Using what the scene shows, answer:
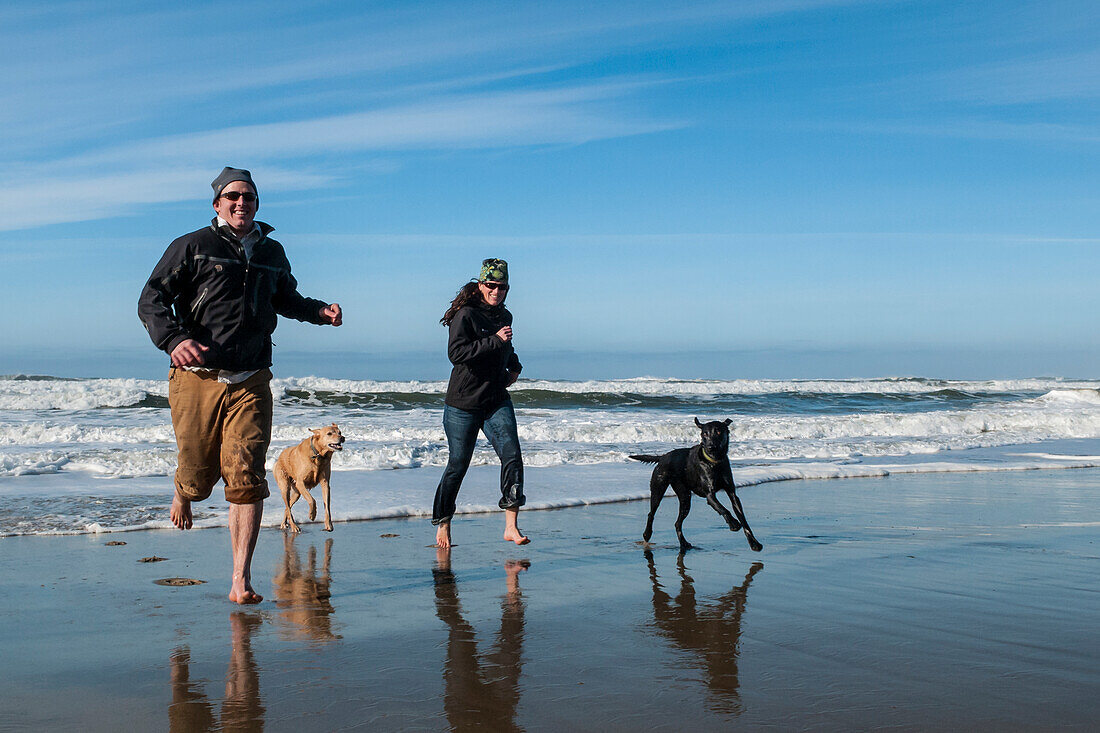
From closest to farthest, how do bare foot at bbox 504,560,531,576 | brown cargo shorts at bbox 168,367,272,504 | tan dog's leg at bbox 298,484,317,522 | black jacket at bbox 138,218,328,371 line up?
1. black jacket at bbox 138,218,328,371
2. brown cargo shorts at bbox 168,367,272,504
3. bare foot at bbox 504,560,531,576
4. tan dog's leg at bbox 298,484,317,522

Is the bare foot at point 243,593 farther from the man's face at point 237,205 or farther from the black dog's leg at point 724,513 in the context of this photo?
the black dog's leg at point 724,513

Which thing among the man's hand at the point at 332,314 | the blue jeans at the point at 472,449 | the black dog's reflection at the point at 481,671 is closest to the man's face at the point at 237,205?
the man's hand at the point at 332,314

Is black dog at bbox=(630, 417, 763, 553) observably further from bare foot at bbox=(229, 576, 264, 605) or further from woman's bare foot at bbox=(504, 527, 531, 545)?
bare foot at bbox=(229, 576, 264, 605)

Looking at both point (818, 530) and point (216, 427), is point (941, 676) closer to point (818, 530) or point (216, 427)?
point (216, 427)

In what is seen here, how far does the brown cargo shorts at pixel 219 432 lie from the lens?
4355 mm

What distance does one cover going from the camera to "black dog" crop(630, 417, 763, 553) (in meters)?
6.03

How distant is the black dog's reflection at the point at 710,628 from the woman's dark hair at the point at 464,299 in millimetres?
2203

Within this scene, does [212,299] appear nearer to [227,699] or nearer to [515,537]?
[227,699]

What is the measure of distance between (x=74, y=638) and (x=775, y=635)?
9.91ft

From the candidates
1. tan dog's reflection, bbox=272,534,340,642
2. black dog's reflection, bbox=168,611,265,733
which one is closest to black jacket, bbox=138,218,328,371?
tan dog's reflection, bbox=272,534,340,642

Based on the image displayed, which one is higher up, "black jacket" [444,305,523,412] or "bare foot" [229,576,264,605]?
"black jacket" [444,305,523,412]

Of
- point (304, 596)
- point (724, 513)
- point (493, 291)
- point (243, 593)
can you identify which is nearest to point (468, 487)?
point (493, 291)

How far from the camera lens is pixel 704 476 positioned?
6180 millimetres

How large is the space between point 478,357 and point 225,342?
201 centimetres
